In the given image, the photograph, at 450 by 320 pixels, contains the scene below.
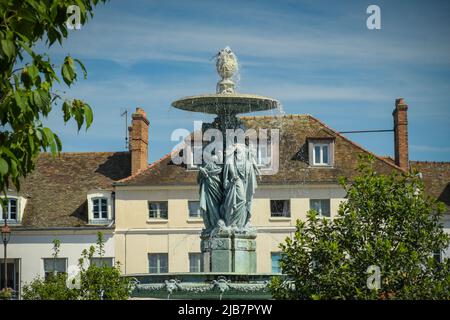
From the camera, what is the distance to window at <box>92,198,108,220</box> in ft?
196

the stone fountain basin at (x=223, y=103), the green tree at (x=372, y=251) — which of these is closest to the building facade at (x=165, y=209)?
the stone fountain basin at (x=223, y=103)

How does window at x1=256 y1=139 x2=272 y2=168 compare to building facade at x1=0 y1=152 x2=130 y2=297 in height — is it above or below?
above

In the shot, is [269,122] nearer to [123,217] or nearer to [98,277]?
[123,217]

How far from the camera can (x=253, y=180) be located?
27.4 m

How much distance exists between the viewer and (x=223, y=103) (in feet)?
90.7

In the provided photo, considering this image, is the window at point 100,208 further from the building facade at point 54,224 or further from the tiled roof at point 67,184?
the tiled roof at point 67,184

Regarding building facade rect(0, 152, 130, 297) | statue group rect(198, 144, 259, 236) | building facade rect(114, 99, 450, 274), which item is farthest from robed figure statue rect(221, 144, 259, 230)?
building facade rect(0, 152, 130, 297)

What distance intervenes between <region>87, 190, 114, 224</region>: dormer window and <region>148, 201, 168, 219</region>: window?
1998 millimetres

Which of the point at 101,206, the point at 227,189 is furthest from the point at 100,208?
the point at 227,189

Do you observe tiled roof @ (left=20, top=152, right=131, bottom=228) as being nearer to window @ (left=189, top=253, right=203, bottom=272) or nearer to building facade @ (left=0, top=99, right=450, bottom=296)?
building facade @ (left=0, top=99, right=450, bottom=296)

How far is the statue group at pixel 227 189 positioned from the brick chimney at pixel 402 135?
33.7m

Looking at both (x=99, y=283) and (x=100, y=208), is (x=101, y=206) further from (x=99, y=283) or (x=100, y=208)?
(x=99, y=283)

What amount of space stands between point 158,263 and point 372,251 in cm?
3972
